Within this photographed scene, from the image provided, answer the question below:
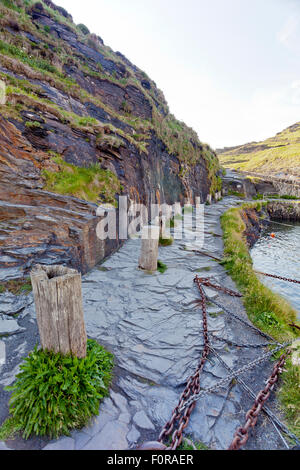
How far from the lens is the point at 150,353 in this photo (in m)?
3.74

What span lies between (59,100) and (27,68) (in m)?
1.36

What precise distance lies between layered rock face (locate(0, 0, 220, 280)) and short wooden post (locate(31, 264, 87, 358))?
273cm

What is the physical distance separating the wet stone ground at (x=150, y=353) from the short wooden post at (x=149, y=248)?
0.92ft

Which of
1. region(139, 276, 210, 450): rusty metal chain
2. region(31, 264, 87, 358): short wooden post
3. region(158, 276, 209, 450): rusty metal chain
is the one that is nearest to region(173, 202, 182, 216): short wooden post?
region(158, 276, 209, 450): rusty metal chain

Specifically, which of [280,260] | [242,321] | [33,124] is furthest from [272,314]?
[280,260]

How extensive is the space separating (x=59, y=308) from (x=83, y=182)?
5012mm

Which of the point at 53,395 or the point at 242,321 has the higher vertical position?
the point at 53,395

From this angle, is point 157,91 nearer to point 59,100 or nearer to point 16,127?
point 59,100

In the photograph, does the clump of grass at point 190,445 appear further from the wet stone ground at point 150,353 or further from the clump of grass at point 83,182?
the clump of grass at point 83,182

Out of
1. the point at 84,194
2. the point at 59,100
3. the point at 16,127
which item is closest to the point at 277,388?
the point at 84,194

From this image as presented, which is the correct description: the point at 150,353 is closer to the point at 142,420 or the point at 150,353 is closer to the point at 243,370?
the point at 142,420

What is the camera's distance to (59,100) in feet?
27.0

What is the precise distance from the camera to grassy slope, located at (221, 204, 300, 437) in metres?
2.76

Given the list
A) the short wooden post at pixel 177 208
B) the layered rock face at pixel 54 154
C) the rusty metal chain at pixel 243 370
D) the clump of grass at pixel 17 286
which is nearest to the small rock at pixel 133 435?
the rusty metal chain at pixel 243 370
